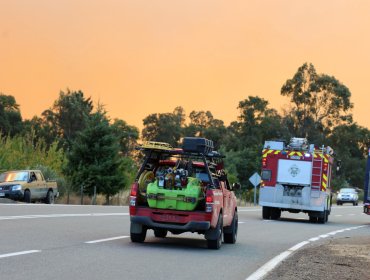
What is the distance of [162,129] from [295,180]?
86.5 m

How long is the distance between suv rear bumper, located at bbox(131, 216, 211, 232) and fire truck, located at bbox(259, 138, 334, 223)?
693 inches

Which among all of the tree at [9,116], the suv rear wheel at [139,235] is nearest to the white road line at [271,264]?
the suv rear wheel at [139,235]

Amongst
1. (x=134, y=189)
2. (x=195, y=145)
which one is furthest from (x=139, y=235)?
(x=195, y=145)

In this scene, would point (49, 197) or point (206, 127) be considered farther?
point (206, 127)

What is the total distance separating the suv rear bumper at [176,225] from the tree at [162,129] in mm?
102662

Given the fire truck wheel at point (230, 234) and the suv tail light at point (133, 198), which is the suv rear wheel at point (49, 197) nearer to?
the fire truck wheel at point (230, 234)

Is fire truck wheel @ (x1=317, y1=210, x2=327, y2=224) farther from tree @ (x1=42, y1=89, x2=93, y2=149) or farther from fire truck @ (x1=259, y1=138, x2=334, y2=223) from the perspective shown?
tree @ (x1=42, y1=89, x2=93, y2=149)

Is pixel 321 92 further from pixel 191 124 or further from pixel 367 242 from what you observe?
pixel 367 242

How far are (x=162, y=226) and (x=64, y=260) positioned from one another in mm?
3628

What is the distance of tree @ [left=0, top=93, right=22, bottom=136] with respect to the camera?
98.5 meters

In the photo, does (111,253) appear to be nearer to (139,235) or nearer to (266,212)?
(139,235)

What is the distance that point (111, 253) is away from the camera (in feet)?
43.8

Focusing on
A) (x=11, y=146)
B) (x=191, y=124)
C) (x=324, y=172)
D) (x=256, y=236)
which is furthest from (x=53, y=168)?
(x=191, y=124)

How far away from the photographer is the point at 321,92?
89375mm
